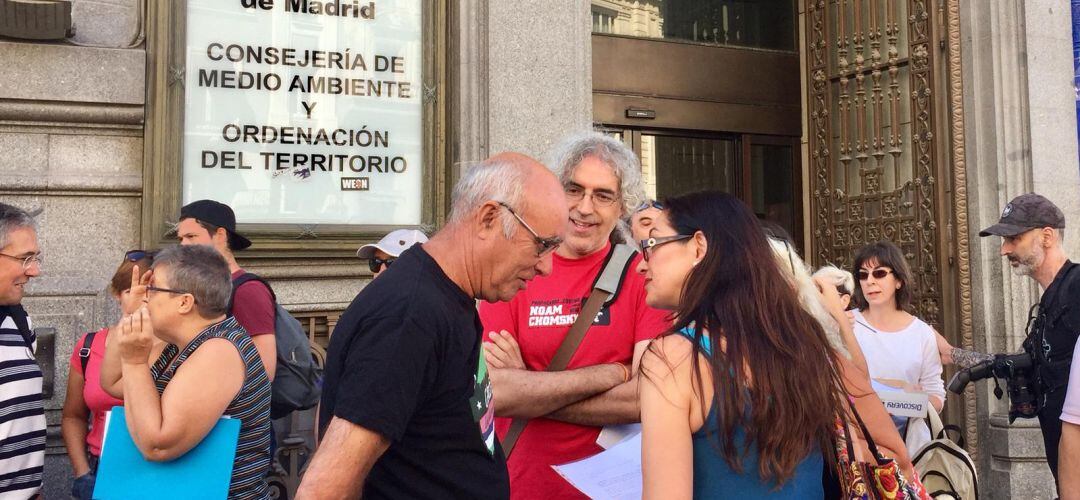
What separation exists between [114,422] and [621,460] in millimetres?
1673

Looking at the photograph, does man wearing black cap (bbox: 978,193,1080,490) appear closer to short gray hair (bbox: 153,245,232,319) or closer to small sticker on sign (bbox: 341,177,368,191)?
short gray hair (bbox: 153,245,232,319)

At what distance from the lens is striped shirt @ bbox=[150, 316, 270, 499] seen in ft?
11.5

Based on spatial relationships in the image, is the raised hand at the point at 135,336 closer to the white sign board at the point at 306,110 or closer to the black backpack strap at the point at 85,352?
the black backpack strap at the point at 85,352

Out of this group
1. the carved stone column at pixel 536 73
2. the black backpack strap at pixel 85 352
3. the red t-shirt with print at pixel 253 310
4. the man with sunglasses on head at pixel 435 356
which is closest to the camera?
the man with sunglasses on head at pixel 435 356

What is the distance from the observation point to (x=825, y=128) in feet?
30.0

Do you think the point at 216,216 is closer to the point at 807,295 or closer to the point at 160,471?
the point at 160,471

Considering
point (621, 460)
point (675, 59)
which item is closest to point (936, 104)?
point (675, 59)

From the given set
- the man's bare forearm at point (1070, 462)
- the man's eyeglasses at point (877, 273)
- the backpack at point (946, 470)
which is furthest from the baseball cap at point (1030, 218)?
the man's bare forearm at point (1070, 462)

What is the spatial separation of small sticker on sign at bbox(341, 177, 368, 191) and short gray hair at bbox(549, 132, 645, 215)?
3.32 meters

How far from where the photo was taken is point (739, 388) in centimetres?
238

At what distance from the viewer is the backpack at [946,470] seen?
4.85 meters

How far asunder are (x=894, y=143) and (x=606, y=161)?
227 inches

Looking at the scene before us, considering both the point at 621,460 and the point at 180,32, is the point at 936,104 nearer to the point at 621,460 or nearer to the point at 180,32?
the point at 180,32

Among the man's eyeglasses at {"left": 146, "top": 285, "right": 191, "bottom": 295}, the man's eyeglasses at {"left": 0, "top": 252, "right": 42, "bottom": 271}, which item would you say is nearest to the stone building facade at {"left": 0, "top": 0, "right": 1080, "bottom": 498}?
the man's eyeglasses at {"left": 0, "top": 252, "right": 42, "bottom": 271}
